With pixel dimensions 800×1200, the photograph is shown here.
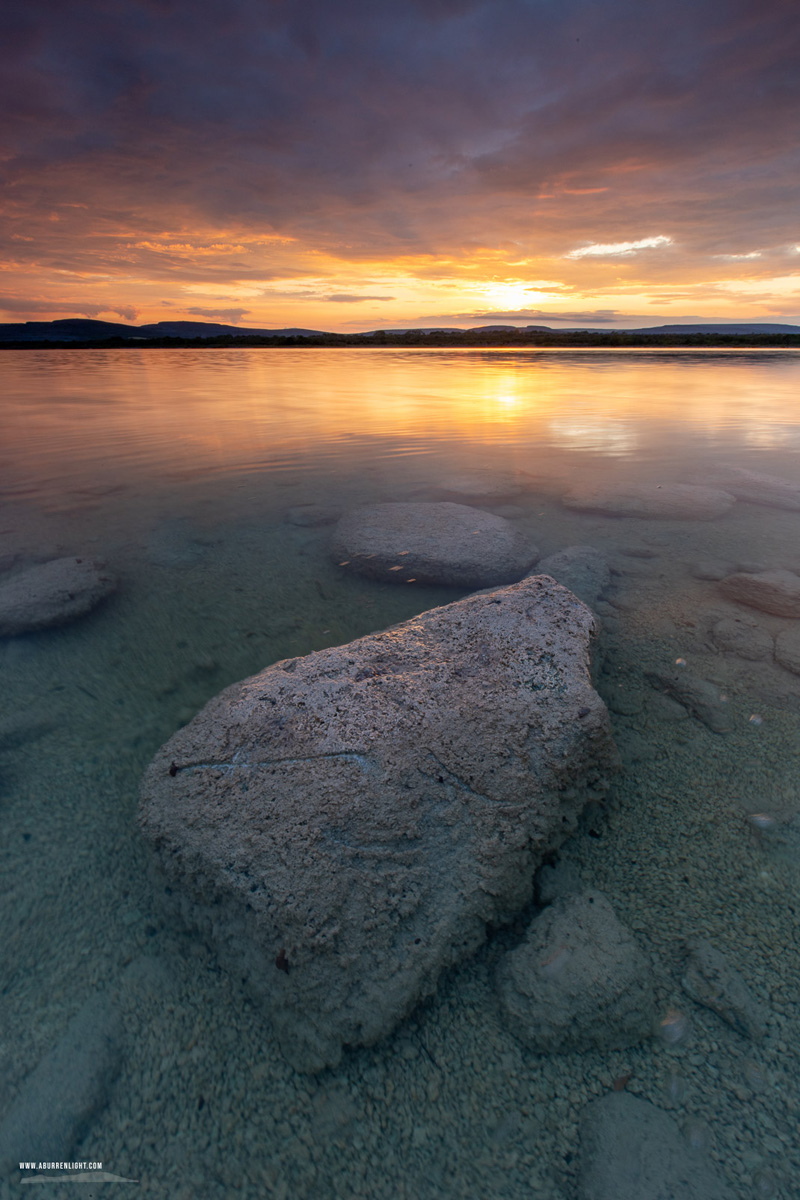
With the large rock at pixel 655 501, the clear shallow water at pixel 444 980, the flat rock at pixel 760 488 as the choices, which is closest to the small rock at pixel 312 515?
the clear shallow water at pixel 444 980

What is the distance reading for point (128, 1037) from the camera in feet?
6.07

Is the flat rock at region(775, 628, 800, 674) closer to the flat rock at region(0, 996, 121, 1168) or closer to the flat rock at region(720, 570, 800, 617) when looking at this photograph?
the flat rock at region(720, 570, 800, 617)

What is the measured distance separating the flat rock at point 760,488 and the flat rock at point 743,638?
3.98 m

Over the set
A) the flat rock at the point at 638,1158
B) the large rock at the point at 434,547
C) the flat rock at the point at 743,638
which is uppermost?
the large rock at the point at 434,547

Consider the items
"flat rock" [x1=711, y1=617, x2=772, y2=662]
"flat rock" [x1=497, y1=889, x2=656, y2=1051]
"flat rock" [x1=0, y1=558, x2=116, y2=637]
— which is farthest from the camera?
"flat rock" [x1=0, y1=558, x2=116, y2=637]

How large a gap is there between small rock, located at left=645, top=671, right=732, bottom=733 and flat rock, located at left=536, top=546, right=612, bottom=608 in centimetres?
103

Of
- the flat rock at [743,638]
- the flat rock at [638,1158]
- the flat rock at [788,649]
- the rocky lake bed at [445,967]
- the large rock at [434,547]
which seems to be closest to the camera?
the flat rock at [638,1158]

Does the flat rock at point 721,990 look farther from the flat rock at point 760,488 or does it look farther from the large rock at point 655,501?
the flat rock at point 760,488

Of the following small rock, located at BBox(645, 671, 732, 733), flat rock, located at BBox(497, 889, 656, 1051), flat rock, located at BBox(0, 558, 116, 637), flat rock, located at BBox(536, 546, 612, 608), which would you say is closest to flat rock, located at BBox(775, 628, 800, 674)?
small rock, located at BBox(645, 671, 732, 733)

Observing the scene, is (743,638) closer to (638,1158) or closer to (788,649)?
(788,649)

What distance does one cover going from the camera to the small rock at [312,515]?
6738 mm

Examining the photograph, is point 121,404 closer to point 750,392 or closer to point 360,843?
point 360,843

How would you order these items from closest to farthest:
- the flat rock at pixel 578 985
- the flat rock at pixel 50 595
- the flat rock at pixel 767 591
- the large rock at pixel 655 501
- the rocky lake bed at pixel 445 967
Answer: the rocky lake bed at pixel 445 967 → the flat rock at pixel 578 985 → the flat rock at pixel 50 595 → the flat rock at pixel 767 591 → the large rock at pixel 655 501

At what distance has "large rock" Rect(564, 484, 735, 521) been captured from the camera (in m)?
6.70
